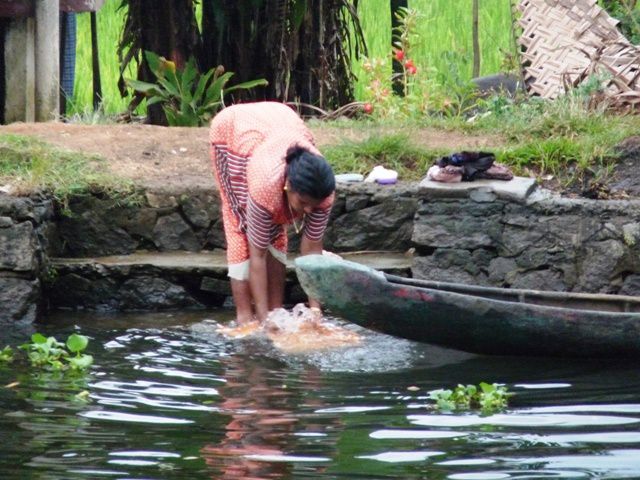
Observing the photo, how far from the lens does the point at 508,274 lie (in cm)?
754

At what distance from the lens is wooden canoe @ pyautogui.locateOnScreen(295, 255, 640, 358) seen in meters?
5.97

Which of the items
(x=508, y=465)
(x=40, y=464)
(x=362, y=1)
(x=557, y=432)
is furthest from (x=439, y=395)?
(x=362, y=1)

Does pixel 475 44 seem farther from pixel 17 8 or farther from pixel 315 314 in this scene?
pixel 315 314

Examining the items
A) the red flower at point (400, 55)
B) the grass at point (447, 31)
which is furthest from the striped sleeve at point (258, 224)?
the grass at point (447, 31)

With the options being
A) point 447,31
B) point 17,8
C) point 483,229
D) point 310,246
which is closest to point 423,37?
point 447,31

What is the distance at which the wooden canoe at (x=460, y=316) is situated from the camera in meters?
5.97

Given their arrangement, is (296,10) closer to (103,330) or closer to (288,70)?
(288,70)

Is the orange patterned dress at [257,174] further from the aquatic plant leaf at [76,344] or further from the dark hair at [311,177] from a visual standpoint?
the aquatic plant leaf at [76,344]

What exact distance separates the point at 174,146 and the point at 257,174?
272 cm

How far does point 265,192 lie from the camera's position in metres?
6.03

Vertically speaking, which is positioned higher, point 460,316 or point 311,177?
point 311,177

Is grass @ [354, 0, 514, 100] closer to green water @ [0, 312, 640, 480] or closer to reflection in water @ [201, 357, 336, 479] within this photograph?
green water @ [0, 312, 640, 480]

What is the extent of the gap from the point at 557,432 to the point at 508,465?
54 centimetres

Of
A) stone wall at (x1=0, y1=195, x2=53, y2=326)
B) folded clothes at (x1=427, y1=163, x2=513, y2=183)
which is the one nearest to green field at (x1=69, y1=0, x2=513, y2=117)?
folded clothes at (x1=427, y1=163, x2=513, y2=183)
